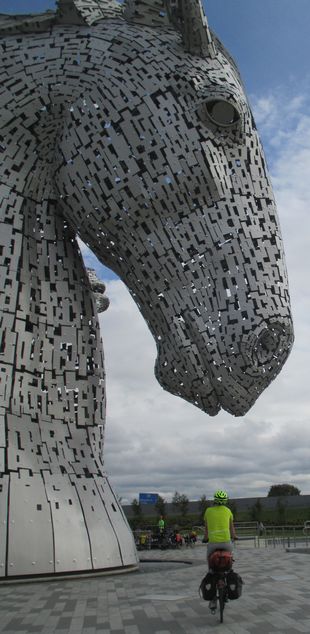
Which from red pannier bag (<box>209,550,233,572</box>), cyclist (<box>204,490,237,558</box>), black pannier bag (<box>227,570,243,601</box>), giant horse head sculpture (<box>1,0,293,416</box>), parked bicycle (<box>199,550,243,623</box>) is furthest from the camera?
giant horse head sculpture (<box>1,0,293,416</box>)

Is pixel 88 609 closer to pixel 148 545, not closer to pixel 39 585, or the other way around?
pixel 39 585

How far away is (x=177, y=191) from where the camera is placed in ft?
19.2

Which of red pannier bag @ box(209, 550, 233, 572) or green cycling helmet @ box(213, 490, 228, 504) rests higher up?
green cycling helmet @ box(213, 490, 228, 504)

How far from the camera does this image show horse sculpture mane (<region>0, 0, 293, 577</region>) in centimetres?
558

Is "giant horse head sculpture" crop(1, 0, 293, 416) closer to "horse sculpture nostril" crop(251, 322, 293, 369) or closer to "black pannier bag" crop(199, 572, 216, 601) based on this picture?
"horse sculpture nostril" crop(251, 322, 293, 369)

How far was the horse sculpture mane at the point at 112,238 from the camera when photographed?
220 inches

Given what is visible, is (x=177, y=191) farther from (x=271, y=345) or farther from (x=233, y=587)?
(x=233, y=587)

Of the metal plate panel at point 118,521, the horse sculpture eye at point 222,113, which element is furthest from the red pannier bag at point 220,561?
the horse sculpture eye at point 222,113

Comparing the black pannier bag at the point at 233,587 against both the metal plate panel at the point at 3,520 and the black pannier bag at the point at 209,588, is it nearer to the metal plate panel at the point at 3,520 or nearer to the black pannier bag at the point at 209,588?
the black pannier bag at the point at 209,588

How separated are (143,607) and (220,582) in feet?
2.07

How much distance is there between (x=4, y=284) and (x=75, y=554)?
2599 mm

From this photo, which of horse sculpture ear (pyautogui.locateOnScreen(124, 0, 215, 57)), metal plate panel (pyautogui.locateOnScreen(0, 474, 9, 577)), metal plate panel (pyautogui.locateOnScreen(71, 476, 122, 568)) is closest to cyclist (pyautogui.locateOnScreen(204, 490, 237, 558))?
metal plate panel (pyautogui.locateOnScreen(71, 476, 122, 568))

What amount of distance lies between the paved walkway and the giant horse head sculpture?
1627 millimetres

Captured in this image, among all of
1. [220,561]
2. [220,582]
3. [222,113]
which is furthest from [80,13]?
[220,582]
